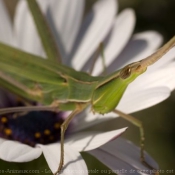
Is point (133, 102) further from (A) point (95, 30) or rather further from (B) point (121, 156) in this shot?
(A) point (95, 30)

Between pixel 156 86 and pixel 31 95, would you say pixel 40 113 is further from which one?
pixel 156 86

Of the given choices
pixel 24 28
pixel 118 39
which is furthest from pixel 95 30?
pixel 24 28

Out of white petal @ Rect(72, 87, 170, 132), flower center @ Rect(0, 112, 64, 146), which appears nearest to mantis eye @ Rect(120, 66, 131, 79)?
white petal @ Rect(72, 87, 170, 132)

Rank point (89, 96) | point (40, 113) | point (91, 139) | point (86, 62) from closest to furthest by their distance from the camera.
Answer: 1. point (91, 139)
2. point (89, 96)
3. point (40, 113)
4. point (86, 62)

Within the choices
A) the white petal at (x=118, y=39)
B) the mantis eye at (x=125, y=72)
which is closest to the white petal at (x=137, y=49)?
the white petal at (x=118, y=39)

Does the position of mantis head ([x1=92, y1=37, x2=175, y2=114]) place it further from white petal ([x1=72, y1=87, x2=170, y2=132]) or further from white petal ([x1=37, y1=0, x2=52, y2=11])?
white petal ([x1=37, y1=0, x2=52, y2=11])

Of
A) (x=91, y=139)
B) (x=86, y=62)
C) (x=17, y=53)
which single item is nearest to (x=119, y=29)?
(x=86, y=62)
